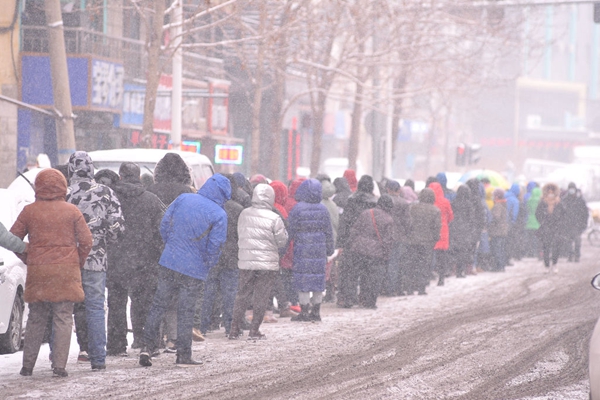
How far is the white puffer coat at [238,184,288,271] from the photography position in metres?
13.0

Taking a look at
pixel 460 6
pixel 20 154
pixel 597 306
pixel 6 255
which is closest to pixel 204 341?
pixel 6 255

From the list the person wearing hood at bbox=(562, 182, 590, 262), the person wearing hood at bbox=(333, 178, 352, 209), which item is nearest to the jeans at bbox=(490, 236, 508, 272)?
the person wearing hood at bbox=(562, 182, 590, 262)

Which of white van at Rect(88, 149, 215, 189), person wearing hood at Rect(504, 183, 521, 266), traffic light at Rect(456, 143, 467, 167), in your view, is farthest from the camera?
traffic light at Rect(456, 143, 467, 167)

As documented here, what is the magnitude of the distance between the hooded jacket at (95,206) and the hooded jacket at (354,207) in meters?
7.00

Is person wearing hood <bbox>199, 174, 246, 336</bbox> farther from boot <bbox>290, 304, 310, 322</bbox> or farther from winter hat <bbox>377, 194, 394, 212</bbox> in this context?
winter hat <bbox>377, 194, 394, 212</bbox>

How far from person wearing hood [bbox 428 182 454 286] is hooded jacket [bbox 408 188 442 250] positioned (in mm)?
1445

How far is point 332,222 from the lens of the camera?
56.5 feet

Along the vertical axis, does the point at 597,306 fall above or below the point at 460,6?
below

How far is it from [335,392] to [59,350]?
2232 mm

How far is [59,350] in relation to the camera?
32.0ft

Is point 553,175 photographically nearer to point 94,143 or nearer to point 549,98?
point 94,143

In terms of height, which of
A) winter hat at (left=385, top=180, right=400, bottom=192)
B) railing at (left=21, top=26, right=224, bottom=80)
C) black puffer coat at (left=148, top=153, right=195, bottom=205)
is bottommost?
winter hat at (left=385, top=180, right=400, bottom=192)

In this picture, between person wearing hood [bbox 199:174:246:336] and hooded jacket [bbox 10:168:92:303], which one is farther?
person wearing hood [bbox 199:174:246:336]

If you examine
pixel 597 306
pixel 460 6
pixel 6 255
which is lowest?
pixel 597 306
